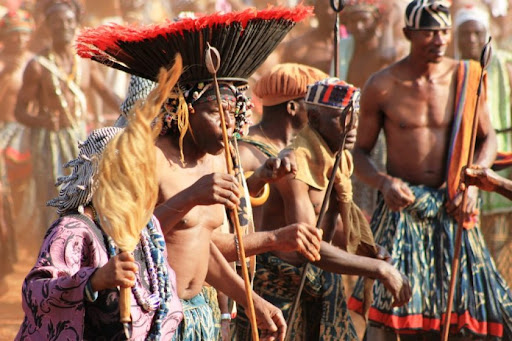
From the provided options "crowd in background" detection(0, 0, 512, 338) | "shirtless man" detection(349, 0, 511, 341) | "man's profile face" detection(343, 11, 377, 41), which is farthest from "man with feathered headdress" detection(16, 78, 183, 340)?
"man's profile face" detection(343, 11, 377, 41)

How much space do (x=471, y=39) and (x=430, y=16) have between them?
11.3ft

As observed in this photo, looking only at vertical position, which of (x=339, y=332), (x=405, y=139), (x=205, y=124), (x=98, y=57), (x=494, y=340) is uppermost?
(x=98, y=57)

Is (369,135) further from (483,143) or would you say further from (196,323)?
(196,323)

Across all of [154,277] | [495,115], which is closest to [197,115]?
[154,277]

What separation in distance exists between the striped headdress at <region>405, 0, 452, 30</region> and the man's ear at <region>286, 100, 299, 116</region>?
1.19 meters

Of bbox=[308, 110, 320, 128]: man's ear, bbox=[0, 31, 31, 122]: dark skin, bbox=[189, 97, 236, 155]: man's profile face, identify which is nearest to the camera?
bbox=[189, 97, 236, 155]: man's profile face

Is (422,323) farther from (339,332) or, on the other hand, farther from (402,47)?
(402,47)

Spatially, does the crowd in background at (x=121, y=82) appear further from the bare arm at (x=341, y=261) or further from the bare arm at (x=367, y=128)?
the bare arm at (x=341, y=261)

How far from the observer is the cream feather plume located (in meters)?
3.47

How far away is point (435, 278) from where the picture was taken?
6750 mm

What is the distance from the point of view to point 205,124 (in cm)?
459

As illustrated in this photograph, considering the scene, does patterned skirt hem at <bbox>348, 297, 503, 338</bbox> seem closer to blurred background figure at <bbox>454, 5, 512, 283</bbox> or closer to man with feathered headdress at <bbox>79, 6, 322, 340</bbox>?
man with feathered headdress at <bbox>79, 6, 322, 340</bbox>

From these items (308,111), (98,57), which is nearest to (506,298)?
(308,111)

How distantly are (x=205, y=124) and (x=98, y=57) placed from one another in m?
0.56
